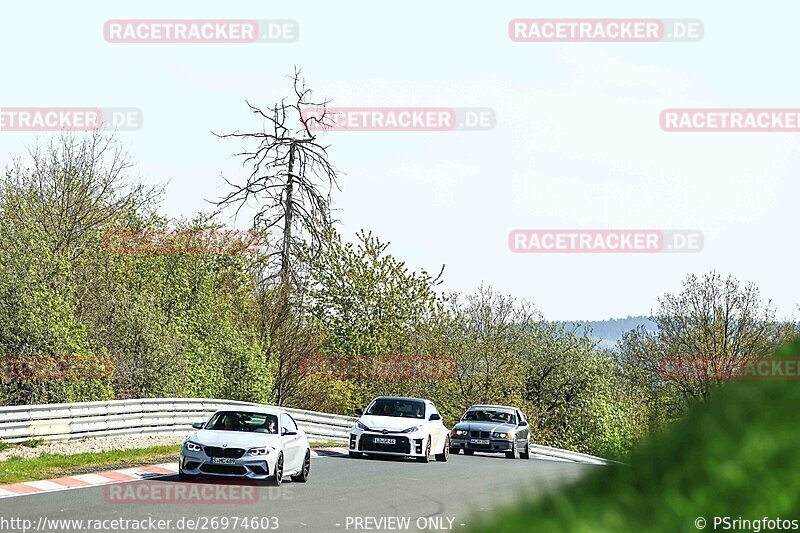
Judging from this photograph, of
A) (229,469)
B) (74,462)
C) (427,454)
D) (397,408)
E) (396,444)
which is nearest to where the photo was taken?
(229,469)

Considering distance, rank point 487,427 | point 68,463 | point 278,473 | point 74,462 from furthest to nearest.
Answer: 1. point 487,427
2. point 74,462
3. point 68,463
4. point 278,473

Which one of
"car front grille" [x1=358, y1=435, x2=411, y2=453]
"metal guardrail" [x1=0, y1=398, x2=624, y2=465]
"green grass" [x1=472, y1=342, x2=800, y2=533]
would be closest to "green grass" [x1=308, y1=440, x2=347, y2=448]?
"metal guardrail" [x1=0, y1=398, x2=624, y2=465]

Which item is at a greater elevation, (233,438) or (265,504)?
(233,438)

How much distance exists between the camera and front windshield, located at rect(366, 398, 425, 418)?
2767 cm

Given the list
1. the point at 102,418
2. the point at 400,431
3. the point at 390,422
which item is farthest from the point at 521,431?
the point at 102,418

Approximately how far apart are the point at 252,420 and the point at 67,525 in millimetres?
6774

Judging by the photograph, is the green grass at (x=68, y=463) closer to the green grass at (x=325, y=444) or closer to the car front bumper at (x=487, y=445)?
the green grass at (x=325, y=444)

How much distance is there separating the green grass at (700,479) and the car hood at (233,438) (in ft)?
52.9

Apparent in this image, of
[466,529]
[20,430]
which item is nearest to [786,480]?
[466,529]

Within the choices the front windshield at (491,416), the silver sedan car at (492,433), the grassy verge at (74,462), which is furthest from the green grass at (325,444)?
the grassy verge at (74,462)

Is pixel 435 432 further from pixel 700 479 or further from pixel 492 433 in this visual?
pixel 700 479

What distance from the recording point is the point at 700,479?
215 cm

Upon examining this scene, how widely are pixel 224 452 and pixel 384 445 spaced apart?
9020mm

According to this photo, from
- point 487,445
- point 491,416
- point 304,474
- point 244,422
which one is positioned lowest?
point 487,445
